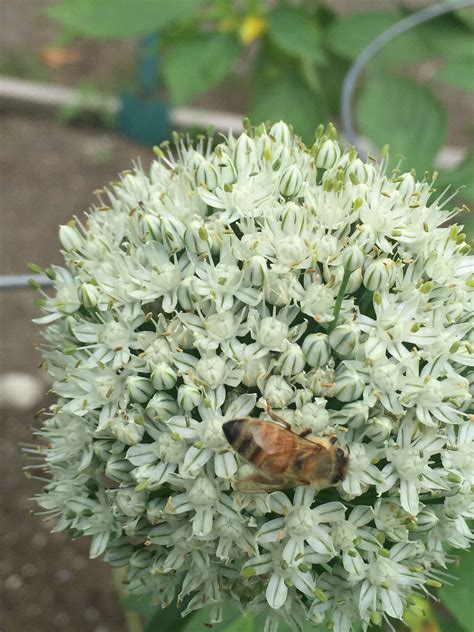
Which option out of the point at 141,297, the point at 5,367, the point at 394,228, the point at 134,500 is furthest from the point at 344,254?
the point at 5,367

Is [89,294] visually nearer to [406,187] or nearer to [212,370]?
[212,370]

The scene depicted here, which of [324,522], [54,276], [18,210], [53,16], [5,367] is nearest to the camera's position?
[324,522]

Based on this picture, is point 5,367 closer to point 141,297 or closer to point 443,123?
point 443,123

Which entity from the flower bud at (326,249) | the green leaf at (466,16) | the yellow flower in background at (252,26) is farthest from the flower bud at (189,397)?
the yellow flower in background at (252,26)

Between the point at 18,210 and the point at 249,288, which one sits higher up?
the point at 18,210

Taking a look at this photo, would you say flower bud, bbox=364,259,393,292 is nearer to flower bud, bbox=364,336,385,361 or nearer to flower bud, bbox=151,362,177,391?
flower bud, bbox=364,336,385,361

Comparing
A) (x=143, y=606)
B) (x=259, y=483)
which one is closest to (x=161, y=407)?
(x=259, y=483)

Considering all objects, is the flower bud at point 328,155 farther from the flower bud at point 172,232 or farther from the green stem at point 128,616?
the green stem at point 128,616
